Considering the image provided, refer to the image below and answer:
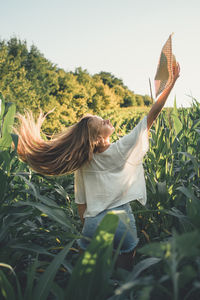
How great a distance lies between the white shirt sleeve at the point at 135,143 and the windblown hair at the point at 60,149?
0.18 m

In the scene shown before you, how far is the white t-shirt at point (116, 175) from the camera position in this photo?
1641 mm

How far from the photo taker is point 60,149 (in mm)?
1693

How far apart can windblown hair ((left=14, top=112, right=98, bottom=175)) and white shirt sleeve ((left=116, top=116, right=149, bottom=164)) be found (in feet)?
0.59

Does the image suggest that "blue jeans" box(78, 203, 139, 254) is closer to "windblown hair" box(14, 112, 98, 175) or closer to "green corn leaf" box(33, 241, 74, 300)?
"windblown hair" box(14, 112, 98, 175)

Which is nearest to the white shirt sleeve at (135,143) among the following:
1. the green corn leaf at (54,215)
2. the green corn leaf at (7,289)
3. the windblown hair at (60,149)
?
the windblown hair at (60,149)

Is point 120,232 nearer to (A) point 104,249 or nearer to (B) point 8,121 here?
(A) point 104,249

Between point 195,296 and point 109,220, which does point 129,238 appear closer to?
point 195,296

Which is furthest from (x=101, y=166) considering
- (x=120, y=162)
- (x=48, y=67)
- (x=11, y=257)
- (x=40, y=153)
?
(x=48, y=67)

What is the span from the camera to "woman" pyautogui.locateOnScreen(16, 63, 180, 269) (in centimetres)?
→ 163

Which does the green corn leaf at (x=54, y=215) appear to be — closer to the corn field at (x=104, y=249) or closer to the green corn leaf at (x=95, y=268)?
the corn field at (x=104, y=249)

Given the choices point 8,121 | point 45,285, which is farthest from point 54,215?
point 8,121

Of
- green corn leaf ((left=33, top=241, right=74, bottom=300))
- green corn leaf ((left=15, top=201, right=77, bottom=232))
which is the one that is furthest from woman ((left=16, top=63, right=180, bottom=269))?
green corn leaf ((left=33, top=241, right=74, bottom=300))

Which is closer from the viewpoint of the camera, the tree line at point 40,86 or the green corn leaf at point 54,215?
the green corn leaf at point 54,215

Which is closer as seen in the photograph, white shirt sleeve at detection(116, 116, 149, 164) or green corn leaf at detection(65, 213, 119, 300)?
green corn leaf at detection(65, 213, 119, 300)
